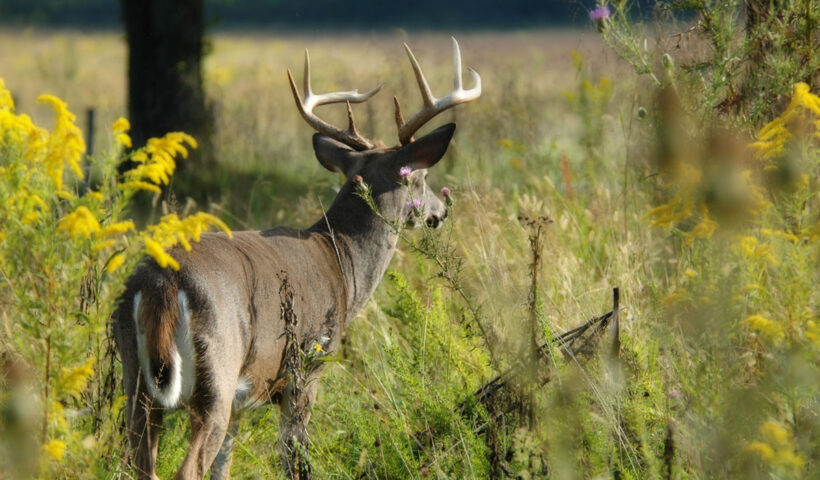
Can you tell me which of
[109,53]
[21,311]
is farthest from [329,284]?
[109,53]

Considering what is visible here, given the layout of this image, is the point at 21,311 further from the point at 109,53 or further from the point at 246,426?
the point at 109,53

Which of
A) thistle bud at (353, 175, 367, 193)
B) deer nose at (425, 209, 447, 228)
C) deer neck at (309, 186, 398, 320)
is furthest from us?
deer nose at (425, 209, 447, 228)

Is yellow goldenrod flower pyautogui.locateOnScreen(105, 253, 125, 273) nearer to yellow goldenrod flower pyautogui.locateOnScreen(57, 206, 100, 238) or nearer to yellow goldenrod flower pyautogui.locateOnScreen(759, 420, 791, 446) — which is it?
yellow goldenrod flower pyautogui.locateOnScreen(57, 206, 100, 238)

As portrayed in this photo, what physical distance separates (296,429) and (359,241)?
1479 millimetres

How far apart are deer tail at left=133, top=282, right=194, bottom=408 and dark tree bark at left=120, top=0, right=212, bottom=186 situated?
23.4ft

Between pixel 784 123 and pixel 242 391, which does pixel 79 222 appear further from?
pixel 784 123

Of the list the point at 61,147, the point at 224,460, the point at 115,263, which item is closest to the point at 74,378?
the point at 115,263

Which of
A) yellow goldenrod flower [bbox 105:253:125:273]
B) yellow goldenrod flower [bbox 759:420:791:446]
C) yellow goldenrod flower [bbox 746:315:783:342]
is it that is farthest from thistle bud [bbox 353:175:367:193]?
yellow goldenrod flower [bbox 759:420:791:446]

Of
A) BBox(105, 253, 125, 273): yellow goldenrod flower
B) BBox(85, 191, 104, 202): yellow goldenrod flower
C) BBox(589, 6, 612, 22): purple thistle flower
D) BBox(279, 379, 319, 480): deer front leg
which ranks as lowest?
BBox(279, 379, 319, 480): deer front leg

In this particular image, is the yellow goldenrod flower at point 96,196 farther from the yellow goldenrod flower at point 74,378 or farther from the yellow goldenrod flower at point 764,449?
the yellow goldenrod flower at point 764,449

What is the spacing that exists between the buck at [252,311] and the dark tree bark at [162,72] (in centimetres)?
557

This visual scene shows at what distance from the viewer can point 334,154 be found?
19.3ft

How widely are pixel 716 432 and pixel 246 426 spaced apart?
2659mm

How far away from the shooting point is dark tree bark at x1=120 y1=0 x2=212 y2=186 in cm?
1098
